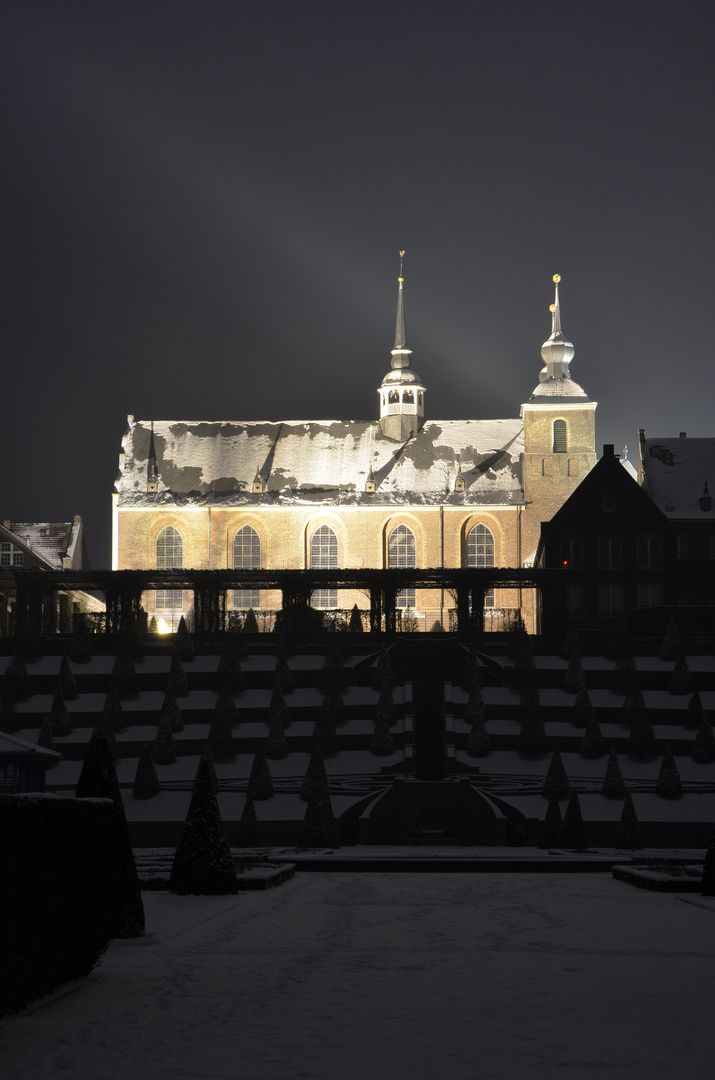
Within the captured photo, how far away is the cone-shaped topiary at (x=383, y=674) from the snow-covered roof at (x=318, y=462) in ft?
107

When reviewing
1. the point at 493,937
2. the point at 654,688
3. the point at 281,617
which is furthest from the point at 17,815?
the point at 281,617

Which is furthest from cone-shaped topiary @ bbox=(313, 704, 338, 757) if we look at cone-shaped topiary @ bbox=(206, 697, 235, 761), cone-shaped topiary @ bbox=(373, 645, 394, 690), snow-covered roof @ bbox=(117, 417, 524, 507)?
snow-covered roof @ bbox=(117, 417, 524, 507)

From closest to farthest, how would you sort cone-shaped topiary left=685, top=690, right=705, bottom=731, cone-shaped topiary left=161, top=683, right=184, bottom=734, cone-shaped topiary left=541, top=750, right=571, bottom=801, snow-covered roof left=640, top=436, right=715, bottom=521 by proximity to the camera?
cone-shaped topiary left=541, top=750, right=571, bottom=801 < cone-shaped topiary left=161, top=683, right=184, bottom=734 < cone-shaped topiary left=685, top=690, right=705, bottom=731 < snow-covered roof left=640, top=436, right=715, bottom=521

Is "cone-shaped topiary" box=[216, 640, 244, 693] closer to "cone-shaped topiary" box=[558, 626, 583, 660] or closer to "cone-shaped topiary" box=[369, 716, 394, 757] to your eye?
"cone-shaped topiary" box=[369, 716, 394, 757]

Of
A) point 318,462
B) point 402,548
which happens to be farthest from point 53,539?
point 402,548

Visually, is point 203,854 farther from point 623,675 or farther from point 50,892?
point 623,675

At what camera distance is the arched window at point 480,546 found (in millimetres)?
78562

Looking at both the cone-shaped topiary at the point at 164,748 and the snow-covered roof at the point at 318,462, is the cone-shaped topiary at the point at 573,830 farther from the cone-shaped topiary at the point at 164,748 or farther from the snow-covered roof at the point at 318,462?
the snow-covered roof at the point at 318,462

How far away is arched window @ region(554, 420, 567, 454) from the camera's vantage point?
78500 mm

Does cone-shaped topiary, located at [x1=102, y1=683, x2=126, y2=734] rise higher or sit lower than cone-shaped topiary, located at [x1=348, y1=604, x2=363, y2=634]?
lower

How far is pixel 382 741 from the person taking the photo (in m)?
41.8

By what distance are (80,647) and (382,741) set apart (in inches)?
588

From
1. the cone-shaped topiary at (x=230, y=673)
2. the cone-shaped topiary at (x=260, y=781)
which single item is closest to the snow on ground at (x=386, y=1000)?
the cone-shaped topiary at (x=260, y=781)

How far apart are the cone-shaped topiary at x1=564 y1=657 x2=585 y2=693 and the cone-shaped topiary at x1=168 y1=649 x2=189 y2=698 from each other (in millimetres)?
13304
